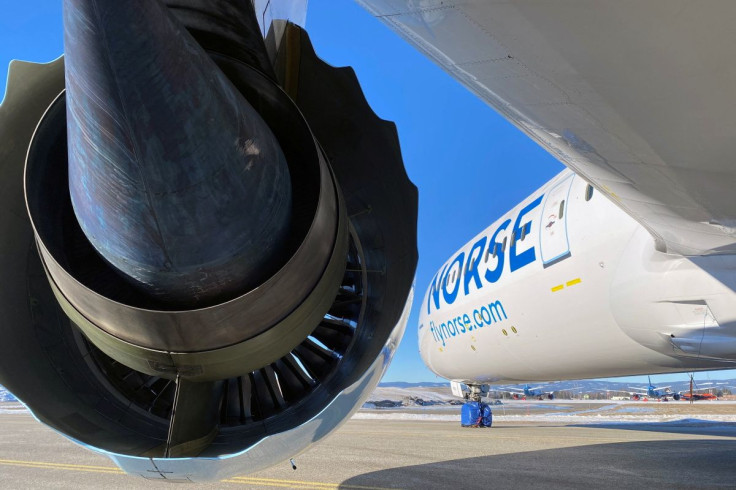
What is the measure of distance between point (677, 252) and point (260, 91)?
11.9ft

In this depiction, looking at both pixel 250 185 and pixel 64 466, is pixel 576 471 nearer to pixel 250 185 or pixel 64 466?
pixel 250 185

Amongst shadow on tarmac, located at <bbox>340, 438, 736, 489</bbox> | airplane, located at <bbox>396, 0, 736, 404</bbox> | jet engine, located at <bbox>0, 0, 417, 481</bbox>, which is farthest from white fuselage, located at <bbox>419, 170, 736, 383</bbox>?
jet engine, located at <bbox>0, 0, 417, 481</bbox>

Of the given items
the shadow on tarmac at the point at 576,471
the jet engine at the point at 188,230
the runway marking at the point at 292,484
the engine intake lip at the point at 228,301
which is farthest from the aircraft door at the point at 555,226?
the engine intake lip at the point at 228,301

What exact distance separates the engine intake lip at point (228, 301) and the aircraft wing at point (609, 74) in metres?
0.57

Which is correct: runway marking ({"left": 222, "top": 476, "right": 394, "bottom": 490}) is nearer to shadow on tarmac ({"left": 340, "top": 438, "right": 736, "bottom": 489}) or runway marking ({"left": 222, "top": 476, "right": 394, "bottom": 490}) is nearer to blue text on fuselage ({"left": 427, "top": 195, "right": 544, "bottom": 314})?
shadow on tarmac ({"left": 340, "top": 438, "right": 736, "bottom": 489})

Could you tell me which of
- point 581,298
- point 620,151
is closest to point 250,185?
point 620,151

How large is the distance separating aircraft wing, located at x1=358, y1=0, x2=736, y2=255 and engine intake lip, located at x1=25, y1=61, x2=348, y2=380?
0.57 m

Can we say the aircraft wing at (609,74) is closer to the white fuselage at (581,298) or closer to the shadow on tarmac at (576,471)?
the white fuselage at (581,298)

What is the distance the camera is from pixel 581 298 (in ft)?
21.5

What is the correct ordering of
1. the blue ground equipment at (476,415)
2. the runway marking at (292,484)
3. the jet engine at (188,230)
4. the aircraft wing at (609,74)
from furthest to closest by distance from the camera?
the blue ground equipment at (476,415)
the runway marking at (292,484)
the aircraft wing at (609,74)
the jet engine at (188,230)

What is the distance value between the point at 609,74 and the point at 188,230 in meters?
1.54

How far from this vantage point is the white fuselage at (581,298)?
4676 millimetres

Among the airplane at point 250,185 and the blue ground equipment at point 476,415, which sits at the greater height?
the airplane at point 250,185

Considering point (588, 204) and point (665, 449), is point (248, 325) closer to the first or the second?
point (588, 204)
